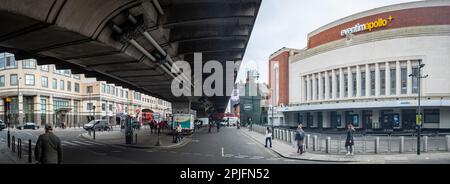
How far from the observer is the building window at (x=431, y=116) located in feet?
153

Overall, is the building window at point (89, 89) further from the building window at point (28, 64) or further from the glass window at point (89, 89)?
the building window at point (28, 64)

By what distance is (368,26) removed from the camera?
177 ft

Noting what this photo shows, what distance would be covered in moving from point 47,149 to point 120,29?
5.56 metres


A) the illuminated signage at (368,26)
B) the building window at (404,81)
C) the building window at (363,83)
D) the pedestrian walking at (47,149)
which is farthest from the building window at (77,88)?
the pedestrian walking at (47,149)

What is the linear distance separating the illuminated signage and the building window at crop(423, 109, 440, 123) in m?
15.0

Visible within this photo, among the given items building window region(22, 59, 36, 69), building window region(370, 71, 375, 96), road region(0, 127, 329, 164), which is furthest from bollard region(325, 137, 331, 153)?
building window region(22, 59, 36, 69)

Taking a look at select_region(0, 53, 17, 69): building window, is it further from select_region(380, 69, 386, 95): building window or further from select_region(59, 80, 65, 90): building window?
select_region(380, 69, 386, 95): building window

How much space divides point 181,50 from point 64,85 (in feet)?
218

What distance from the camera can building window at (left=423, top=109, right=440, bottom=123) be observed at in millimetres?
46575

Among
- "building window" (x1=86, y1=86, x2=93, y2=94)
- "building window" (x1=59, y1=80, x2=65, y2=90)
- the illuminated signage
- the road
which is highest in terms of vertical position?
the illuminated signage

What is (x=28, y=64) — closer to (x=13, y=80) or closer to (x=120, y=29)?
(x=13, y=80)
